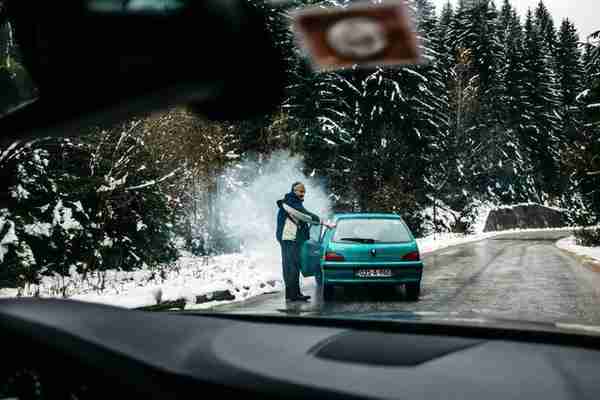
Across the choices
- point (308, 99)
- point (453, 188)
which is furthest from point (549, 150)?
point (308, 99)

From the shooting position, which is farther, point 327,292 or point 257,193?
point 257,193

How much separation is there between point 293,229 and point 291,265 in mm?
593

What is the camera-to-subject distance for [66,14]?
1.81 m

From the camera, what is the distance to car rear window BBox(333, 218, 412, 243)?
33.8 feet

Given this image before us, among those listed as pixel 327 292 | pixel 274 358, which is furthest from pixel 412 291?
pixel 274 358

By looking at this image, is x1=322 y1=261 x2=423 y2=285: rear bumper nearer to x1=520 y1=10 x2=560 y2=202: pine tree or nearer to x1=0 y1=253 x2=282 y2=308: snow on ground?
x1=0 y1=253 x2=282 y2=308: snow on ground

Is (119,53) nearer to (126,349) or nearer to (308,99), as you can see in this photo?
(126,349)

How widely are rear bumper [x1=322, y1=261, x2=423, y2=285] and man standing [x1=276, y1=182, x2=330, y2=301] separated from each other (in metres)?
0.55

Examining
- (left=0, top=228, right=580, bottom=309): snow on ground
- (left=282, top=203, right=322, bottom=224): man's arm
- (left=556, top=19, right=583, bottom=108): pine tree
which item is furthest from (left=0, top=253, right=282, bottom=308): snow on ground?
(left=556, top=19, right=583, bottom=108): pine tree

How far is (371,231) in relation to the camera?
10.4m

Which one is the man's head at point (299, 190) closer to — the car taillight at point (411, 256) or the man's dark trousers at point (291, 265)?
the man's dark trousers at point (291, 265)

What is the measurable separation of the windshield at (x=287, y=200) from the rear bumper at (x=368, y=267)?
0.08ft

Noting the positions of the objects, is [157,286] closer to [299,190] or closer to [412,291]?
[299,190]

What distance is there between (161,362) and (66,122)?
93 centimetres
